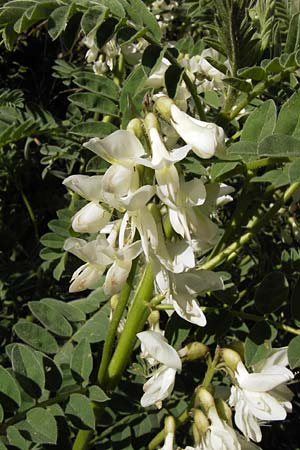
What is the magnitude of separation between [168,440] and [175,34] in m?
1.54

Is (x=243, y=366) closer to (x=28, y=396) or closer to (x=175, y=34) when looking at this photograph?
(x=28, y=396)

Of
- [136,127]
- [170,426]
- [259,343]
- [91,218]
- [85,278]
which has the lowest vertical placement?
[170,426]

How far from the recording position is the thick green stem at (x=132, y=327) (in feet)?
3.00

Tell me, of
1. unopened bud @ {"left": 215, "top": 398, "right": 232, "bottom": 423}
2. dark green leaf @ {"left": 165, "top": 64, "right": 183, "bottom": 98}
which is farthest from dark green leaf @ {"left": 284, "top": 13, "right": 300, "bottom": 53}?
unopened bud @ {"left": 215, "top": 398, "right": 232, "bottom": 423}

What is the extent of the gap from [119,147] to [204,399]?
1.36ft

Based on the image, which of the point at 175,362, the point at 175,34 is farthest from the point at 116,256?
the point at 175,34

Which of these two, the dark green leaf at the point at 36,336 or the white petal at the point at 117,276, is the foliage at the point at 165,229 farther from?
the white petal at the point at 117,276

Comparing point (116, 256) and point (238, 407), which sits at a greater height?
point (116, 256)

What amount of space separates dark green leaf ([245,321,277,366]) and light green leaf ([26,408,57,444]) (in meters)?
0.28

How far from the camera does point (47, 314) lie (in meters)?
1.09

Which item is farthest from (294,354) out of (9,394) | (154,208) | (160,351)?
(9,394)

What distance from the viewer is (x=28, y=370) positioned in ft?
3.09

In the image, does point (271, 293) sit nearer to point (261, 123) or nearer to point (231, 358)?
point (231, 358)

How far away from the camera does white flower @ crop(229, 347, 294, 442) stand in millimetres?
863
